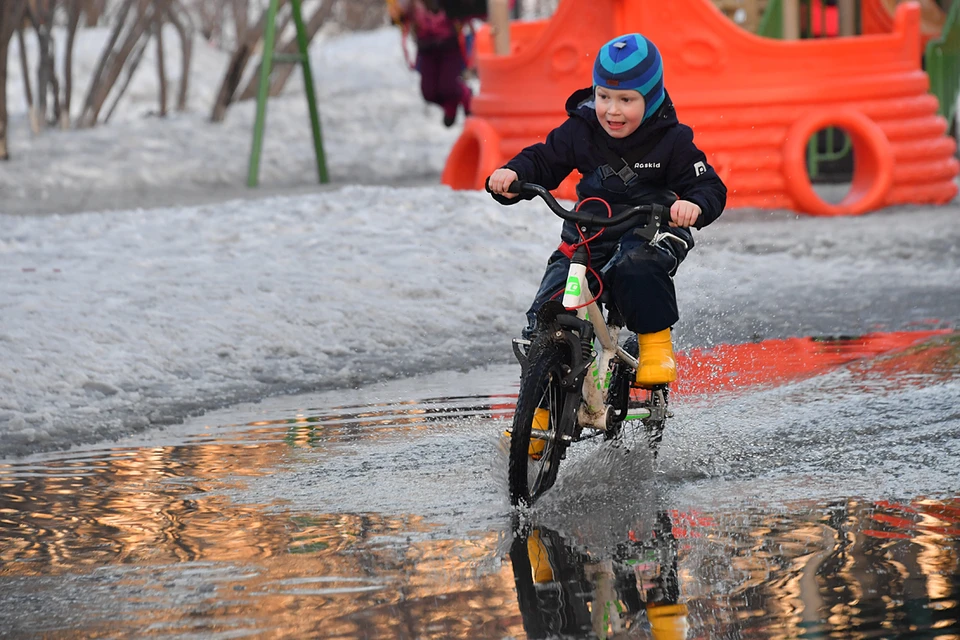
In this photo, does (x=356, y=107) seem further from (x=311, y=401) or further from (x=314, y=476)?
(x=314, y=476)

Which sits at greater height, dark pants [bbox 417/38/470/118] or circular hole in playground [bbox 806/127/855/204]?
dark pants [bbox 417/38/470/118]

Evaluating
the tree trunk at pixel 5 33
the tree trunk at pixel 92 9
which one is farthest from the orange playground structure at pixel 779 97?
the tree trunk at pixel 92 9

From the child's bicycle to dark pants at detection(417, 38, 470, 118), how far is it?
12.1 meters

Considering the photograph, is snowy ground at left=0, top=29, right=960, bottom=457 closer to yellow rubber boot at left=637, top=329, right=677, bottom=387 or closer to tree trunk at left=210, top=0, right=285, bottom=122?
yellow rubber boot at left=637, top=329, right=677, bottom=387

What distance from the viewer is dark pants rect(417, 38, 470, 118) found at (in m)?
16.6

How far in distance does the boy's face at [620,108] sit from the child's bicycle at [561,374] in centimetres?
36

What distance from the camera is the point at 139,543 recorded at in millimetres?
4262

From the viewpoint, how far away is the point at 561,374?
457 centimetres

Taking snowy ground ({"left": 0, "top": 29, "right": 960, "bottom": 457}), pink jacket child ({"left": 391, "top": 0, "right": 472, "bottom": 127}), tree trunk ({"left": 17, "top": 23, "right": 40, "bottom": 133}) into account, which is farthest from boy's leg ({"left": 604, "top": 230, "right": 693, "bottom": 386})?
tree trunk ({"left": 17, "top": 23, "right": 40, "bottom": 133})

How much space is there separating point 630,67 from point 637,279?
2.25 feet

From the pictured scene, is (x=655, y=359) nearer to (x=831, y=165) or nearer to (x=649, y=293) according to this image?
(x=649, y=293)

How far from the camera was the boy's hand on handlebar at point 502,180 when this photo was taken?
15.6ft

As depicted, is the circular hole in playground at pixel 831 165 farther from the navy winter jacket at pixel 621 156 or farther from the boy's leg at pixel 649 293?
the boy's leg at pixel 649 293

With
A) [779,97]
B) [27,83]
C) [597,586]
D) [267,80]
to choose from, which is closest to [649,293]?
[597,586]
